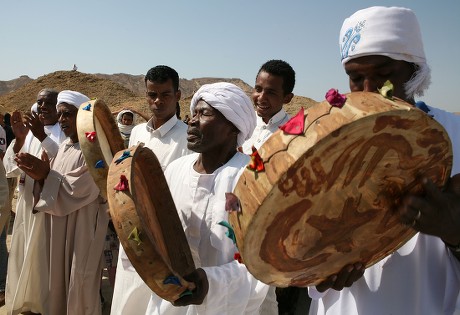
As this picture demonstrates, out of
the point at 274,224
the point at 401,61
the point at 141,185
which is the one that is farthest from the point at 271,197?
the point at 141,185

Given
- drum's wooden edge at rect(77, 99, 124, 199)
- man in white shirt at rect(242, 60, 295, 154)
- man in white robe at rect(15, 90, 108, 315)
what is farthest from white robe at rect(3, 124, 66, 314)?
man in white shirt at rect(242, 60, 295, 154)

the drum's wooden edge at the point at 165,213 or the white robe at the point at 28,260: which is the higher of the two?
the drum's wooden edge at the point at 165,213

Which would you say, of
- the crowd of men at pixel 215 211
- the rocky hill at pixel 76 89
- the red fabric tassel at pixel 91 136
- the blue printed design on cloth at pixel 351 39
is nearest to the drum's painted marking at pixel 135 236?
the crowd of men at pixel 215 211

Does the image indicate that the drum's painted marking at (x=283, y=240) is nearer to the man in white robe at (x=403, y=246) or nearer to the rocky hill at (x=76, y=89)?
the man in white robe at (x=403, y=246)

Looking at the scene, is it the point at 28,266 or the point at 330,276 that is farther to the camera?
the point at 28,266

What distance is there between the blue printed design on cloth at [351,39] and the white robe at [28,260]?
11.3 ft

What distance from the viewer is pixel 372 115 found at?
109 cm

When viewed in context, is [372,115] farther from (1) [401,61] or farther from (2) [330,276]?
(2) [330,276]

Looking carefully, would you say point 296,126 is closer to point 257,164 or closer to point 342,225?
point 257,164

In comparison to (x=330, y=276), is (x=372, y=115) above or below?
above

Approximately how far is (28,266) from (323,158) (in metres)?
3.81

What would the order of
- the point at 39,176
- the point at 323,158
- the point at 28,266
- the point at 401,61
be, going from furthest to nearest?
1. the point at 28,266
2. the point at 39,176
3. the point at 401,61
4. the point at 323,158

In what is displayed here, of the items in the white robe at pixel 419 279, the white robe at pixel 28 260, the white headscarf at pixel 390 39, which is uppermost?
the white headscarf at pixel 390 39

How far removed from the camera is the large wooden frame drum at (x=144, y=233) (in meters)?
1.54
